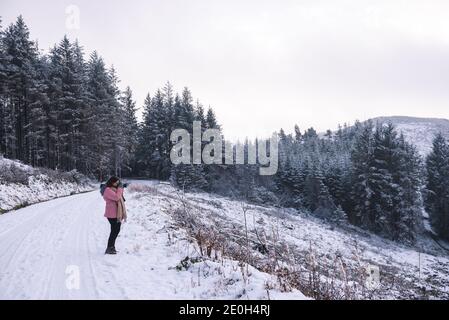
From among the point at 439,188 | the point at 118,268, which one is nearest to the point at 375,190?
the point at 439,188

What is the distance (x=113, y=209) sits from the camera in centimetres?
916

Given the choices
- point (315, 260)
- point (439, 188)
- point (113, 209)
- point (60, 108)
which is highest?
point (60, 108)

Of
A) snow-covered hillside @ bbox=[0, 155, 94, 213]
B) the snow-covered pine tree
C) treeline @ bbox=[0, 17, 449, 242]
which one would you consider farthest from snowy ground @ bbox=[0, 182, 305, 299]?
the snow-covered pine tree

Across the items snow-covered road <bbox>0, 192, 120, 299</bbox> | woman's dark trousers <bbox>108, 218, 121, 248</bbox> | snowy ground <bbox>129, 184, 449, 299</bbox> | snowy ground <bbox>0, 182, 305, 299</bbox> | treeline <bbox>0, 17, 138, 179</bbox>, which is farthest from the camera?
treeline <bbox>0, 17, 138, 179</bbox>

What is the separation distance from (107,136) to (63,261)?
39378 mm

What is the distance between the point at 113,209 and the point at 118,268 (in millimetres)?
1897

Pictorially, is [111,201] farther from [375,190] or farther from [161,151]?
[161,151]

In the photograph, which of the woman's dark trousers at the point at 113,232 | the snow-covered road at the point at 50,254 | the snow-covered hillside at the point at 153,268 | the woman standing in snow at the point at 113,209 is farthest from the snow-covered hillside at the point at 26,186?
the woman's dark trousers at the point at 113,232

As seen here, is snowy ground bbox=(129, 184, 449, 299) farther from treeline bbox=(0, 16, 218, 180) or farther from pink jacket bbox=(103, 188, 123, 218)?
treeline bbox=(0, 16, 218, 180)

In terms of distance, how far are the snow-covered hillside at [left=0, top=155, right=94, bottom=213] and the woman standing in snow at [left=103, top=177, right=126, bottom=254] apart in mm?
10629

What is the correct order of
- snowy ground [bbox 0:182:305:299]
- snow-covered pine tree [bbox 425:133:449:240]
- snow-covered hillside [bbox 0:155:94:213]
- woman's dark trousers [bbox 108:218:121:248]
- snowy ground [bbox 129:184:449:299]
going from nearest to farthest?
1. snowy ground [bbox 0:182:305:299]
2. snowy ground [bbox 129:184:449:299]
3. woman's dark trousers [bbox 108:218:121:248]
4. snow-covered hillside [bbox 0:155:94:213]
5. snow-covered pine tree [bbox 425:133:449:240]

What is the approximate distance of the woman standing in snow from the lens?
29.6 feet
